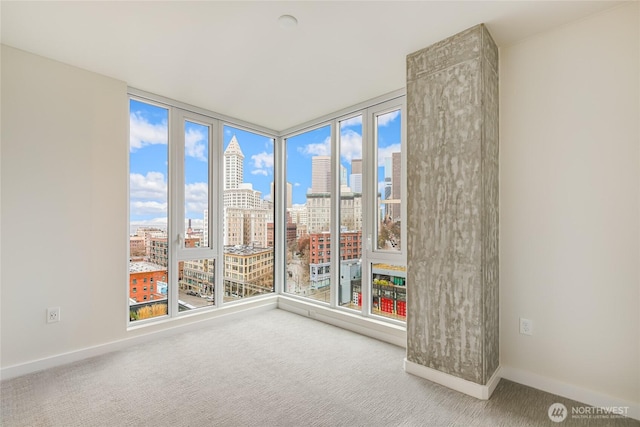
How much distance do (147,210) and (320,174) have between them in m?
2.05

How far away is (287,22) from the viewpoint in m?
2.02

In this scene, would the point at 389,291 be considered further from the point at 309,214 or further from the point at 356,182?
the point at 309,214

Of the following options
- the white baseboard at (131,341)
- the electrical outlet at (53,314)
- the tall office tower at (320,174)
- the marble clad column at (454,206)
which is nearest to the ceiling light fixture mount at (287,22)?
the marble clad column at (454,206)

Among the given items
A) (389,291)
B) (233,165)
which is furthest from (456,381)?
(233,165)

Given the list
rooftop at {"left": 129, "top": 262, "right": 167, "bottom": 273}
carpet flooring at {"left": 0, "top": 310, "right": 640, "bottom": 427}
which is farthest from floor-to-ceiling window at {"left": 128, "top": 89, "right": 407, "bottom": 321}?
carpet flooring at {"left": 0, "top": 310, "right": 640, "bottom": 427}

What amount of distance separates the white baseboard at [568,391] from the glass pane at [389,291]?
1.03 m

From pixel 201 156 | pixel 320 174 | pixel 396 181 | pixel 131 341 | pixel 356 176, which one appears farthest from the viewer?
pixel 320 174

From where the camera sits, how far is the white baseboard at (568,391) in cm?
182

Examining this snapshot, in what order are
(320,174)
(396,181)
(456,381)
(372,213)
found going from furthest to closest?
1. (320,174)
2. (372,213)
3. (396,181)
4. (456,381)

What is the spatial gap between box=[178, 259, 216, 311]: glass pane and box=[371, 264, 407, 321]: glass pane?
6.47 ft

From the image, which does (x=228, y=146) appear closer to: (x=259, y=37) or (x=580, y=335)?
(x=259, y=37)

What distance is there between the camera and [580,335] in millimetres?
1984

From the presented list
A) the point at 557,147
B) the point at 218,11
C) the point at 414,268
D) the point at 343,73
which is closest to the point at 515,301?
the point at 414,268

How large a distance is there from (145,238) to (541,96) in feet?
12.3
